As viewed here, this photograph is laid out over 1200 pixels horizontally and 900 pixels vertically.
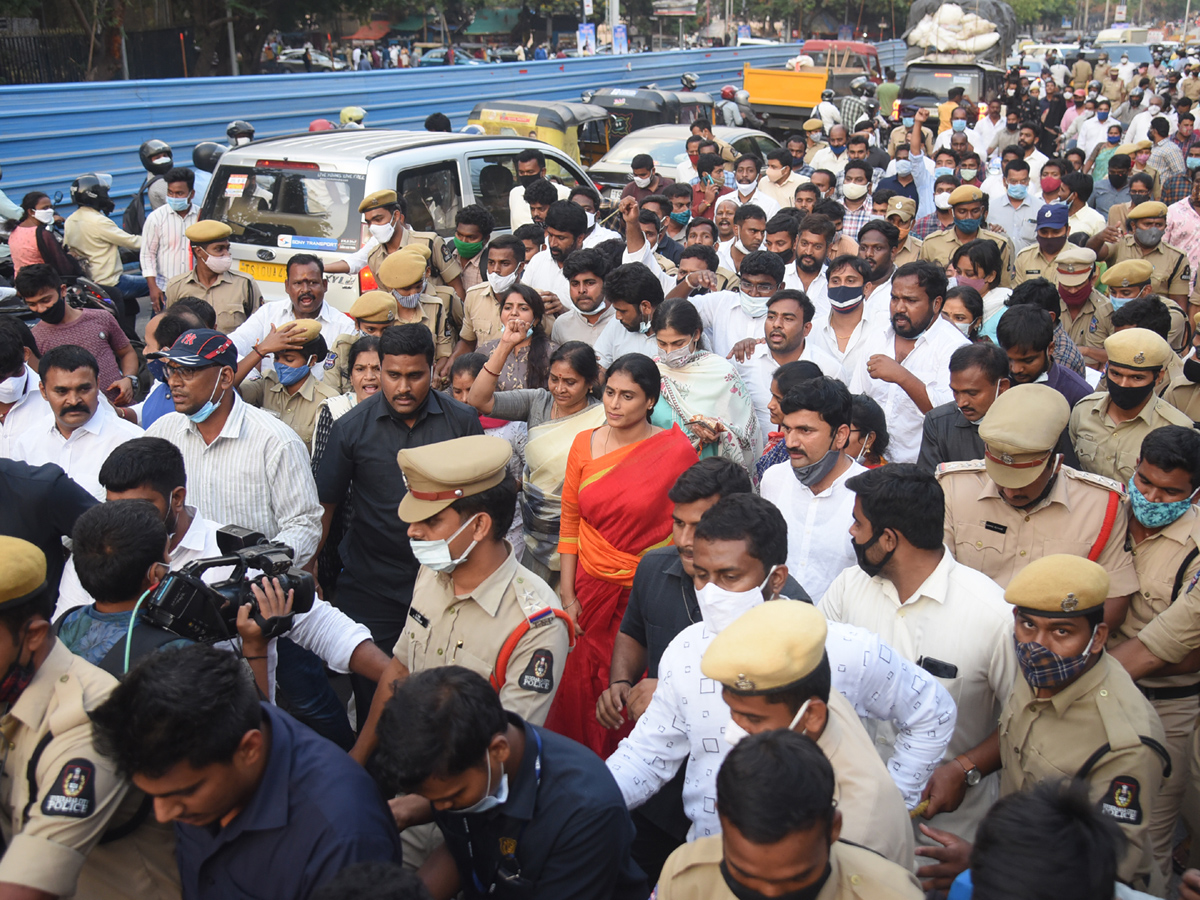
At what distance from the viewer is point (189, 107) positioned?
13.1 meters

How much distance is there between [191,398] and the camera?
12.8ft

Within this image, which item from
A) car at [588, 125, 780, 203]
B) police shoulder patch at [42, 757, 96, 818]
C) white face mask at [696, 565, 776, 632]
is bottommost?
police shoulder patch at [42, 757, 96, 818]

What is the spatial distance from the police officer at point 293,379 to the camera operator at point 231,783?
9.56 feet

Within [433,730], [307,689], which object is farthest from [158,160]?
[433,730]

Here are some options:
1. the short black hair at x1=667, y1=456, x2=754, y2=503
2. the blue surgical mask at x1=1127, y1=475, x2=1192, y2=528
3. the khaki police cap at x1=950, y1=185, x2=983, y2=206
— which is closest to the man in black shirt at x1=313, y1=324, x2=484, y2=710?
the short black hair at x1=667, y1=456, x2=754, y2=503

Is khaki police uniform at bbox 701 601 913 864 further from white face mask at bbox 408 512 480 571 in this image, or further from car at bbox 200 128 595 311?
car at bbox 200 128 595 311

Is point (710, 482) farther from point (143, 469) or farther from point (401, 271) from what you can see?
point (401, 271)

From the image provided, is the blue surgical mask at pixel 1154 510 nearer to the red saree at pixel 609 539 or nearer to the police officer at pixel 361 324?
the red saree at pixel 609 539

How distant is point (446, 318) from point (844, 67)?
74.9 ft

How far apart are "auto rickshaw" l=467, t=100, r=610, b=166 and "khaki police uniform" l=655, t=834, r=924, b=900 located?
13104 mm

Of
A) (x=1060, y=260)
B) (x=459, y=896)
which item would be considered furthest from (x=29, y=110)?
(x=459, y=896)

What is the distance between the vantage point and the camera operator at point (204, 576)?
3254mm

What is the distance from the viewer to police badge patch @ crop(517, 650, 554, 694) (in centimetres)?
286

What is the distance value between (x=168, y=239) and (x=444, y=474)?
593 centimetres
